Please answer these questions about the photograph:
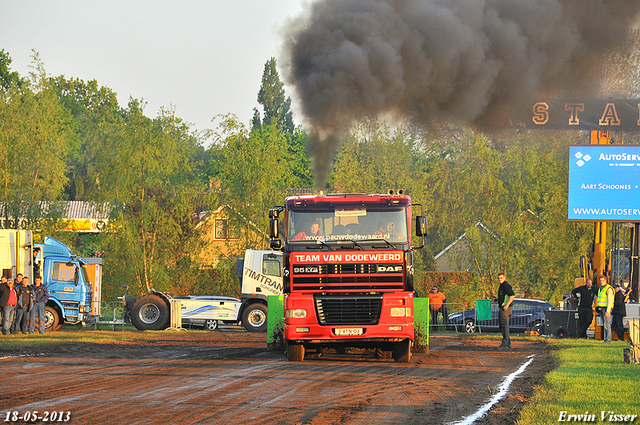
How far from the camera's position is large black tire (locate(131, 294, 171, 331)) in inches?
1076

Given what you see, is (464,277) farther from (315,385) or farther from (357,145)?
(315,385)

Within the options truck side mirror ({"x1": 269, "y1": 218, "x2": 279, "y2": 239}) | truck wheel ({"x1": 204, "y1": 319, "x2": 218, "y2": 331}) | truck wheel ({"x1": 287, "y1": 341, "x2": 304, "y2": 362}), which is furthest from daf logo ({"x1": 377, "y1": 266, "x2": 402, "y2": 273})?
truck wheel ({"x1": 204, "y1": 319, "x2": 218, "y2": 331})

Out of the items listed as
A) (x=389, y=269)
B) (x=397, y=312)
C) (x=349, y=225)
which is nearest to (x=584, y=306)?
(x=397, y=312)

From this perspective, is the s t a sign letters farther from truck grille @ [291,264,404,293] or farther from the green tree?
the green tree

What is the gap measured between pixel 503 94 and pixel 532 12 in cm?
213

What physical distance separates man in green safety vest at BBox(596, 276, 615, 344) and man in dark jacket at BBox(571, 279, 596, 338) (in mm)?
955

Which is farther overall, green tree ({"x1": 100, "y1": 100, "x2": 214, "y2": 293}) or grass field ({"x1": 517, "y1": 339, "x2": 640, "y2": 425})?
green tree ({"x1": 100, "y1": 100, "x2": 214, "y2": 293})

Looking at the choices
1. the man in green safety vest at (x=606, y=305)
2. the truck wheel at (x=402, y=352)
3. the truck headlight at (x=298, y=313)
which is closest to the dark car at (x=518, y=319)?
the man in green safety vest at (x=606, y=305)

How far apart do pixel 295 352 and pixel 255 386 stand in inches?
156

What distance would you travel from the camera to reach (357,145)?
146 ft

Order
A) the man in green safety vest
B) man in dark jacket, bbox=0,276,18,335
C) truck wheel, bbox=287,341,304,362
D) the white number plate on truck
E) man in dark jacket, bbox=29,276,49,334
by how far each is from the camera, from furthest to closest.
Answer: man in dark jacket, bbox=29,276,49,334 → man in dark jacket, bbox=0,276,18,335 → the man in green safety vest → truck wheel, bbox=287,341,304,362 → the white number plate on truck

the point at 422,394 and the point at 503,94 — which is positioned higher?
the point at 503,94

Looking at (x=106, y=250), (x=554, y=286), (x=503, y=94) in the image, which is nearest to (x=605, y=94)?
(x=503, y=94)

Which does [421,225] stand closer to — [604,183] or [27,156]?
[604,183]
